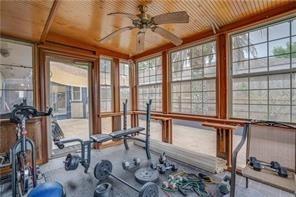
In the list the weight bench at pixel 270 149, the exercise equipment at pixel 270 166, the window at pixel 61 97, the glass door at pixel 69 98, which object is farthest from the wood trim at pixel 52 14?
the exercise equipment at pixel 270 166

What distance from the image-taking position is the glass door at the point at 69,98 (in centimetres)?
451

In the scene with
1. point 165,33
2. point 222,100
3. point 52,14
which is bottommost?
point 222,100

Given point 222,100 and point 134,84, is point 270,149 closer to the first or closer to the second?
point 222,100

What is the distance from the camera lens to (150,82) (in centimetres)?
511

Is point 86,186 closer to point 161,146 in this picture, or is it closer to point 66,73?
point 161,146

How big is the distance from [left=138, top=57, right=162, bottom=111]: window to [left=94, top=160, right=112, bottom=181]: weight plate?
2.26 metres

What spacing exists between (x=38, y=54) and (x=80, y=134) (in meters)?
2.58

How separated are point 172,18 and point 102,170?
2593 millimetres

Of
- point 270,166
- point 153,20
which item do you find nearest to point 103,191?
point 270,166

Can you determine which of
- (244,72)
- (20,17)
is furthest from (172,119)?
(20,17)

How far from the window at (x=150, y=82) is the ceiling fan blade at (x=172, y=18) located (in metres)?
2.44

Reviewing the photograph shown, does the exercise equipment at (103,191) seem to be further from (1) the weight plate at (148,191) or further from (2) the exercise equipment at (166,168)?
(2) the exercise equipment at (166,168)

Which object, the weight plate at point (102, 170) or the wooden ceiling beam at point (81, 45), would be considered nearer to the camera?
the weight plate at point (102, 170)

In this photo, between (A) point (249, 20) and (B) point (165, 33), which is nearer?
(B) point (165, 33)
